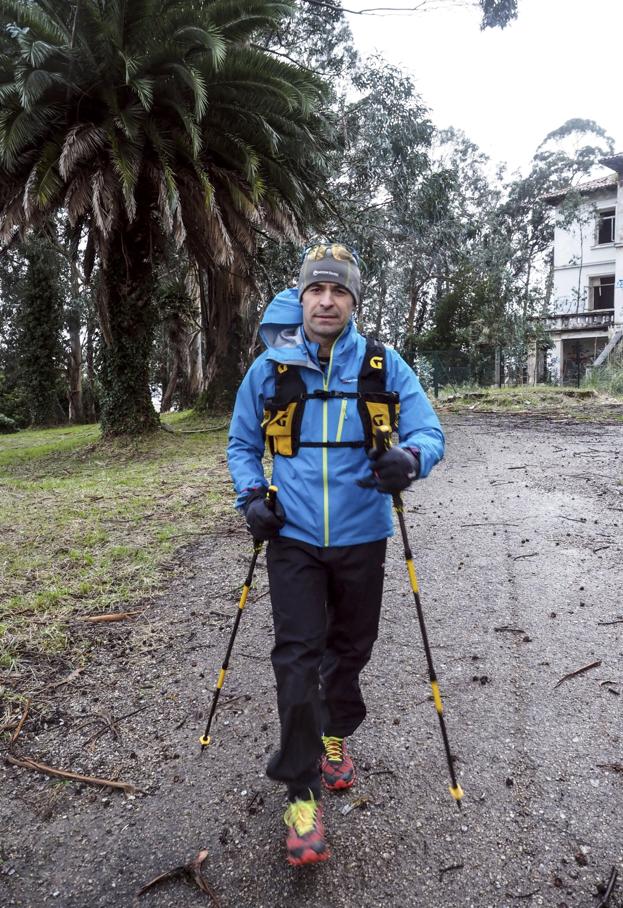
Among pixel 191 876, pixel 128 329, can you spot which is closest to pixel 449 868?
pixel 191 876

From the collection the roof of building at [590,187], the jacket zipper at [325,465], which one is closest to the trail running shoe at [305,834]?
the jacket zipper at [325,465]

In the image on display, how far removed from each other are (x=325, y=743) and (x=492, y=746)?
0.74 metres

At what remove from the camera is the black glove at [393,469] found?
2.31 m

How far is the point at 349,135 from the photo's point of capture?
16.9 metres

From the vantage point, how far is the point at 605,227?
3391cm

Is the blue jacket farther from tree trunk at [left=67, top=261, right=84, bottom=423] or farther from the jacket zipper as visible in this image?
tree trunk at [left=67, top=261, right=84, bottom=423]

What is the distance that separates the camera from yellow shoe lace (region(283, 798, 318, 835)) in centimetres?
226

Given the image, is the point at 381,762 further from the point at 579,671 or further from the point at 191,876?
the point at 579,671

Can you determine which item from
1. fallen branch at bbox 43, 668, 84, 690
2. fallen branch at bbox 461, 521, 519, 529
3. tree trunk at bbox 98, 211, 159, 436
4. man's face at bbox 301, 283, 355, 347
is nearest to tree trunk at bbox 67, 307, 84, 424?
tree trunk at bbox 98, 211, 159, 436

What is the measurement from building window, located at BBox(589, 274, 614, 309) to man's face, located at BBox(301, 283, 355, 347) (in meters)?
35.2

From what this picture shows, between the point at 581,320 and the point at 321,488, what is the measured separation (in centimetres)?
3301

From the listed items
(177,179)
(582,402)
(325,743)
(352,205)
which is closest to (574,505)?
(325,743)

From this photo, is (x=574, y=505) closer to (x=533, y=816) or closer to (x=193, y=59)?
(x=533, y=816)

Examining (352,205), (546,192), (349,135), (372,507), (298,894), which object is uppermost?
(546,192)
